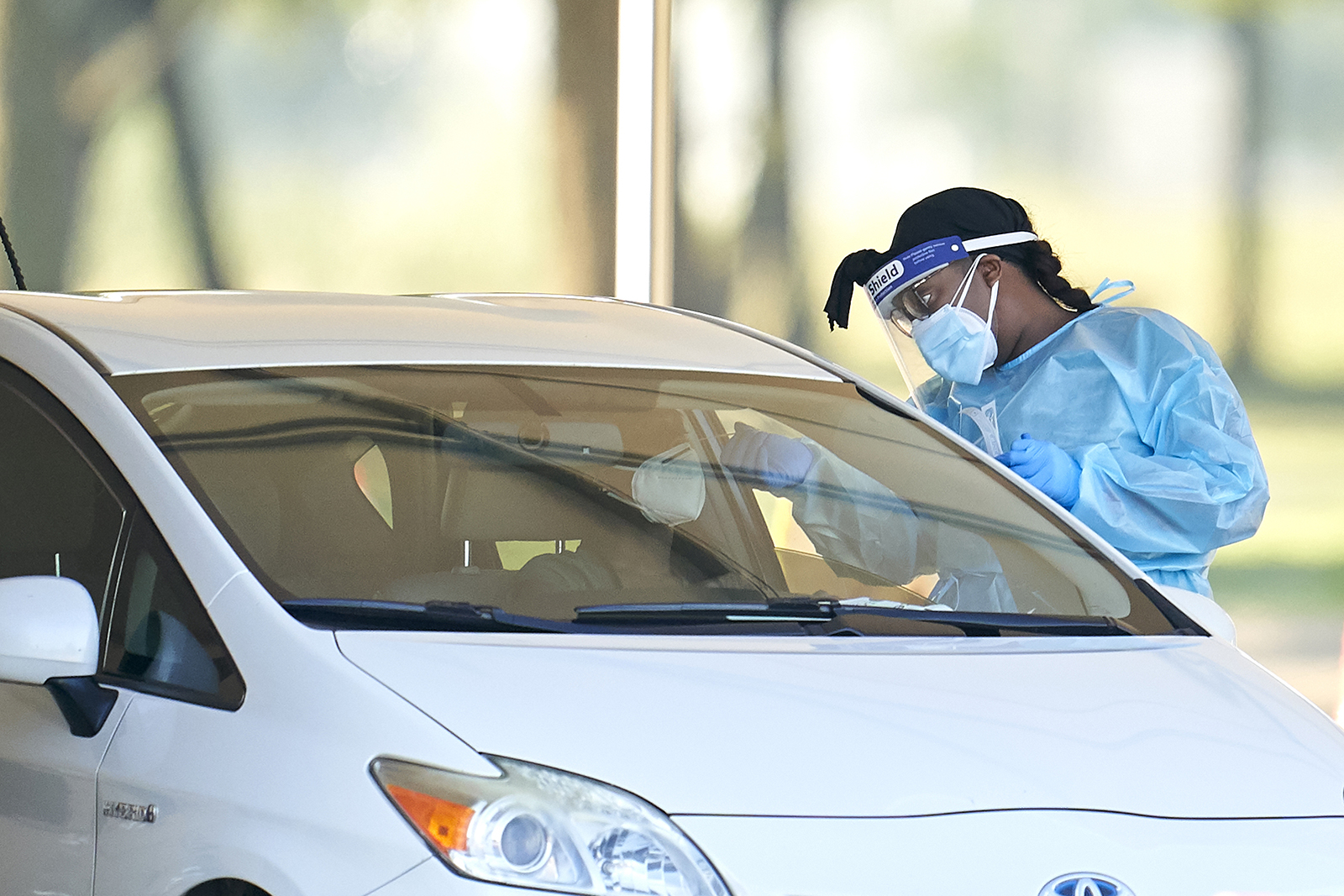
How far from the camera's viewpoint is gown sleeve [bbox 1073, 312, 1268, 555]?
106 inches

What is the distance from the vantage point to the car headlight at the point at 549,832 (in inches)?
52.8

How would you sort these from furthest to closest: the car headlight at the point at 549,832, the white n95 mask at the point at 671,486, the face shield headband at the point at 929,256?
1. the face shield headband at the point at 929,256
2. the white n95 mask at the point at 671,486
3. the car headlight at the point at 549,832

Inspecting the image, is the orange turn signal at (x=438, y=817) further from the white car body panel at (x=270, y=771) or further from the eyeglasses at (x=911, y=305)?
the eyeglasses at (x=911, y=305)

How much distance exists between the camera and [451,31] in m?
6.23

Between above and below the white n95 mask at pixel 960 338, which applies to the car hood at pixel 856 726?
below

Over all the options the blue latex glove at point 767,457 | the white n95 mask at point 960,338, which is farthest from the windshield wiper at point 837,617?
the white n95 mask at point 960,338

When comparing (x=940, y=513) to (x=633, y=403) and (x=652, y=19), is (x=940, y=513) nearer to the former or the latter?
(x=633, y=403)

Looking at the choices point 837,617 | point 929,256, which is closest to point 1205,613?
point 837,617

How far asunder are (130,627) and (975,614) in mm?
973

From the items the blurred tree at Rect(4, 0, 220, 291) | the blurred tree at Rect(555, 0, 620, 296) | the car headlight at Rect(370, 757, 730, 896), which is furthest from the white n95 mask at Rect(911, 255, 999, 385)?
the blurred tree at Rect(4, 0, 220, 291)

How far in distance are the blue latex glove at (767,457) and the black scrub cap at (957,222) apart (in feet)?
2.28

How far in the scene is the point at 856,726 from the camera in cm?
151

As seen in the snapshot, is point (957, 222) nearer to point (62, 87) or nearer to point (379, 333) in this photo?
point (379, 333)

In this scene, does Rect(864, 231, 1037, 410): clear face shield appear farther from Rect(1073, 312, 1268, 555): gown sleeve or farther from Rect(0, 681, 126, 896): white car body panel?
Rect(0, 681, 126, 896): white car body panel
